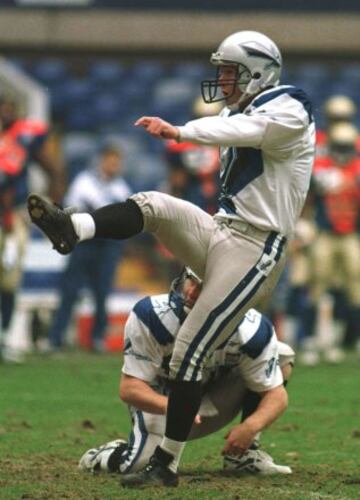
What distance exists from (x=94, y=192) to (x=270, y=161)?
6.22 meters

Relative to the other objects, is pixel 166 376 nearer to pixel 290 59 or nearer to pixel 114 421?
pixel 114 421

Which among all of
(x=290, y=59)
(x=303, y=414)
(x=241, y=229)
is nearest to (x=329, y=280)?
(x=303, y=414)

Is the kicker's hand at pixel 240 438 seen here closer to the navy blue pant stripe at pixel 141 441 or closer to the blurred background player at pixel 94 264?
the navy blue pant stripe at pixel 141 441

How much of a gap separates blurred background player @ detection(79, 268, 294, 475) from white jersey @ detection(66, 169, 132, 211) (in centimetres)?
577

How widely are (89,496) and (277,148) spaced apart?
4.27ft

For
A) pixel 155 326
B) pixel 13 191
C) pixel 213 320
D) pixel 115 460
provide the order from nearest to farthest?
pixel 213 320, pixel 155 326, pixel 115 460, pixel 13 191

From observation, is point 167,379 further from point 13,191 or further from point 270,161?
point 13,191

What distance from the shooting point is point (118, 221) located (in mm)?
5020

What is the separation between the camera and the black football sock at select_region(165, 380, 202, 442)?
5.15 metres

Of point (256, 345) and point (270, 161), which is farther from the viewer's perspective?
point (256, 345)

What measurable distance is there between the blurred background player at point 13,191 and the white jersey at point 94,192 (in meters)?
0.60

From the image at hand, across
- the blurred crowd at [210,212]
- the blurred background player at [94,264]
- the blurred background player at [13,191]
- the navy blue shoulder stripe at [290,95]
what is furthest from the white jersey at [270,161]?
the blurred background player at [94,264]

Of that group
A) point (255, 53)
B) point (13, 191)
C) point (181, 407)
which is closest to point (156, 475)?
point (181, 407)

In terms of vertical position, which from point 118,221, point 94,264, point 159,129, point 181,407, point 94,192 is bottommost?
point 94,264
